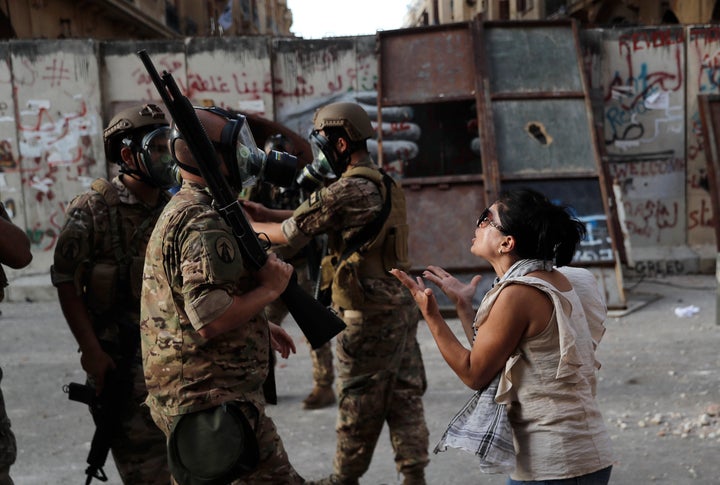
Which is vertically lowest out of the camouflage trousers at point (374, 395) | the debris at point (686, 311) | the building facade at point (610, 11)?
the debris at point (686, 311)

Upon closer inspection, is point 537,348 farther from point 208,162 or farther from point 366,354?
point 366,354

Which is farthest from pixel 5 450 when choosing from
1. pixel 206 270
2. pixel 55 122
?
pixel 55 122

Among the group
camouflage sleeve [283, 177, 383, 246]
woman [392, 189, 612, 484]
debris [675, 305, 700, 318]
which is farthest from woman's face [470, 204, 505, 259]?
debris [675, 305, 700, 318]

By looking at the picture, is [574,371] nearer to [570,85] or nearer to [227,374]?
[227,374]

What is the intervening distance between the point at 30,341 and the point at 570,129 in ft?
20.8

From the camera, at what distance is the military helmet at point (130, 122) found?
2.98 m

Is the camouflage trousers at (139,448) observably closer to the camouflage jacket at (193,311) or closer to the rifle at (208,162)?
the camouflage jacket at (193,311)

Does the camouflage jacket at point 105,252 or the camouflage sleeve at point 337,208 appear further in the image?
the camouflage sleeve at point 337,208

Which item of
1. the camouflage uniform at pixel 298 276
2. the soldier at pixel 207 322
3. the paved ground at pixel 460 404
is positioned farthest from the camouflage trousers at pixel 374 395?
the camouflage uniform at pixel 298 276

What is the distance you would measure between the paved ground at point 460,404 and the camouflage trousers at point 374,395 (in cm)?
44

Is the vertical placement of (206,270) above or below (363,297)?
above

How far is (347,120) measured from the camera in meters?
3.47

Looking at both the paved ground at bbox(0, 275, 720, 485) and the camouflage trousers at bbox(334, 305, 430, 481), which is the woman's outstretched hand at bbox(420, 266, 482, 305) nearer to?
the camouflage trousers at bbox(334, 305, 430, 481)

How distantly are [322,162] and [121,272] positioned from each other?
1229 millimetres
